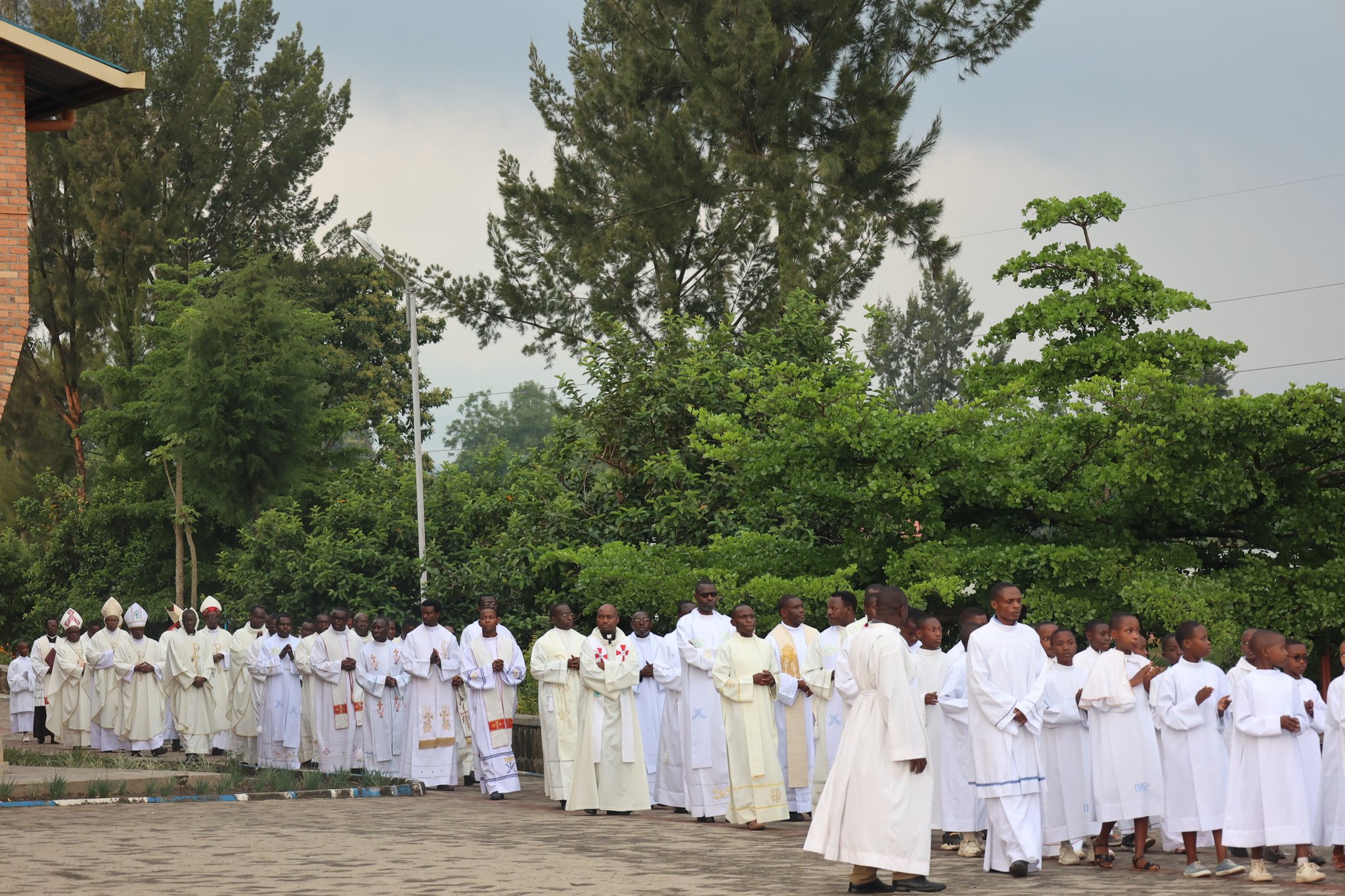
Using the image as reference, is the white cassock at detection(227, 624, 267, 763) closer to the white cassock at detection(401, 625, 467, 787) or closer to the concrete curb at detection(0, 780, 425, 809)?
the white cassock at detection(401, 625, 467, 787)

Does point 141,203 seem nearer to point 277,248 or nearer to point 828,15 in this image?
point 277,248

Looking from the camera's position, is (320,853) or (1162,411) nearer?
(320,853)

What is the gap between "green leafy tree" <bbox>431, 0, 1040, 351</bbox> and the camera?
1062 inches

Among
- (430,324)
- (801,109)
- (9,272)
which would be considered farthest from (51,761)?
(430,324)

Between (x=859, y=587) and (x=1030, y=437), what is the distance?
8.46 ft

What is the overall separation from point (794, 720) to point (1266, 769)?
15.3ft

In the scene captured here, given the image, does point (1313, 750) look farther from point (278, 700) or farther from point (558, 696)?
point (278, 700)

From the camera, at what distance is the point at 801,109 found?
27375 millimetres

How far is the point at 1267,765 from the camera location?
9617mm

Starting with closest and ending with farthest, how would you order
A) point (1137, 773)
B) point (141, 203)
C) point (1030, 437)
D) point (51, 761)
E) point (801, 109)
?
point (1137, 773), point (1030, 437), point (51, 761), point (801, 109), point (141, 203)

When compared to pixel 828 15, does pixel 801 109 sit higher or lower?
lower

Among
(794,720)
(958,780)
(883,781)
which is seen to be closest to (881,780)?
(883,781)

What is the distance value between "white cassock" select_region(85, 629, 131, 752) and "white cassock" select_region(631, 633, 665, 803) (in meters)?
9.84

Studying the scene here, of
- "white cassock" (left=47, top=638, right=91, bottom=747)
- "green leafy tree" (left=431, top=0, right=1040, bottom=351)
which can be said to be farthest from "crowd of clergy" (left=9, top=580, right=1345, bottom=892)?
"green leafy tree" (left=431, top=0, right=1040, bottom=351)
